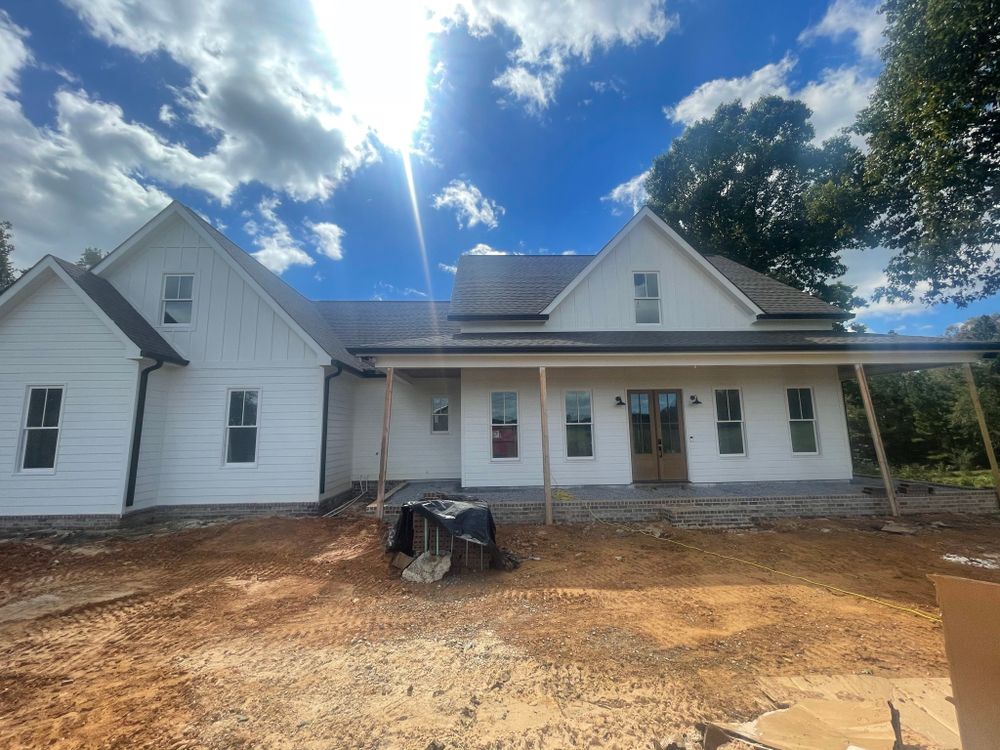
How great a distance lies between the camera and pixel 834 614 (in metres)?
4.34

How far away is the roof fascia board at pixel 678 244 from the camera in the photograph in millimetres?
10797

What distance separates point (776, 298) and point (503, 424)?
9.09 meters

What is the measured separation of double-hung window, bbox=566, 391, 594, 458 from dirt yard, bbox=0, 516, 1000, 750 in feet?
10.1

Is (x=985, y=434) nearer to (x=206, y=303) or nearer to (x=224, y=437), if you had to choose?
(x=224, y=437)

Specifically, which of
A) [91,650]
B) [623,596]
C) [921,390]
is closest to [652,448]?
[623,596]

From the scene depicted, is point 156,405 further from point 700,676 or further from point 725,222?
point 725,222

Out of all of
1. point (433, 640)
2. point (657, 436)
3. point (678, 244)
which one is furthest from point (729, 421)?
point (433, 640)

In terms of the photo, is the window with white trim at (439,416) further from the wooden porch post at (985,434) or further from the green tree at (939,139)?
the green tree at (939,139)

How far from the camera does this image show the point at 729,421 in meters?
10.0

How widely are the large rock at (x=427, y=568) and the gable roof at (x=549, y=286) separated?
6609 millimetres

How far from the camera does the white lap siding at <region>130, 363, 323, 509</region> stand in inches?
342

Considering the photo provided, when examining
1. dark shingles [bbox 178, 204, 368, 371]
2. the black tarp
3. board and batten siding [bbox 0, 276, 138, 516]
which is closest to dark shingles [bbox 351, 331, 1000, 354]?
dark shingles [bbox 178, 204, 368, 371]

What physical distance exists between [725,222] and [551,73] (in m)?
17.1

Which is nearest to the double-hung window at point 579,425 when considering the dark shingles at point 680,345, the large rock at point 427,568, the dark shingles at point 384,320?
the dark shingles at point 680,345
